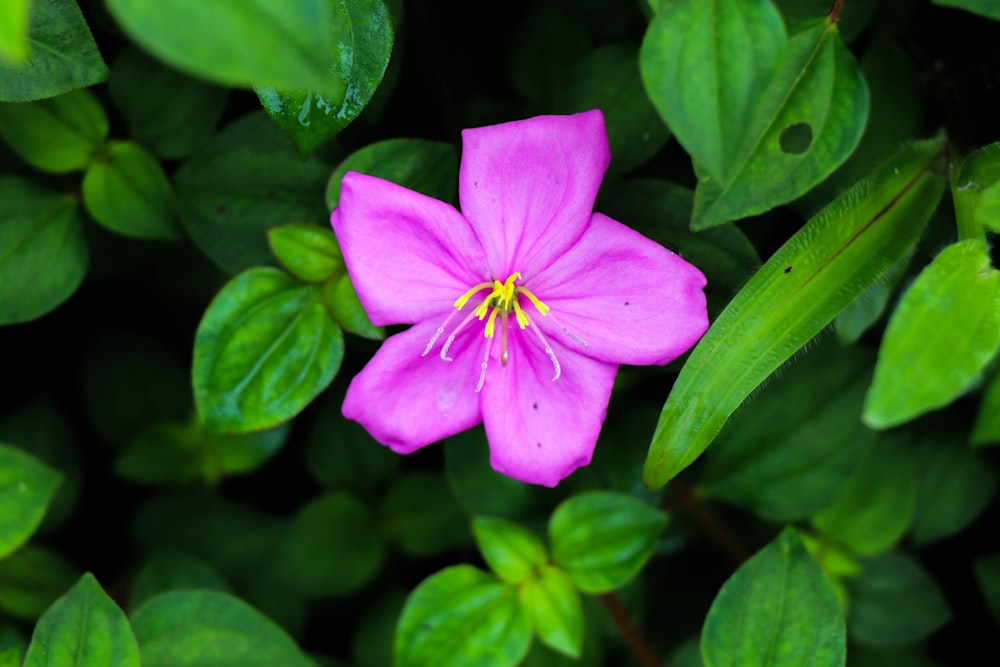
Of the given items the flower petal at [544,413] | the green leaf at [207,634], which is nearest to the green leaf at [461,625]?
the green leaf at [207,634]

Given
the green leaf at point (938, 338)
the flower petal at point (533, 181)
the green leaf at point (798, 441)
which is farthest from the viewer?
the green leaf at point (798, 441)

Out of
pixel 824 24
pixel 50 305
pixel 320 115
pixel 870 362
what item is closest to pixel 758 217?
pixel 870 362

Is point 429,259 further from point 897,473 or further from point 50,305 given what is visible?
point 897,473

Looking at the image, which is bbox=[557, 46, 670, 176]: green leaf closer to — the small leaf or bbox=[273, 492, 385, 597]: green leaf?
the small leaf

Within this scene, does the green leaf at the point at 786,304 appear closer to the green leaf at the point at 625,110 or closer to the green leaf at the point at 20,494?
the green leaf at the point at 625,110

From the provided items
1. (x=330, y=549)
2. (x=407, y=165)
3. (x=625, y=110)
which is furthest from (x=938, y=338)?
(x=330, y=549)

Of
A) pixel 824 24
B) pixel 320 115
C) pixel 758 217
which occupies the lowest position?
pixel 758 217
